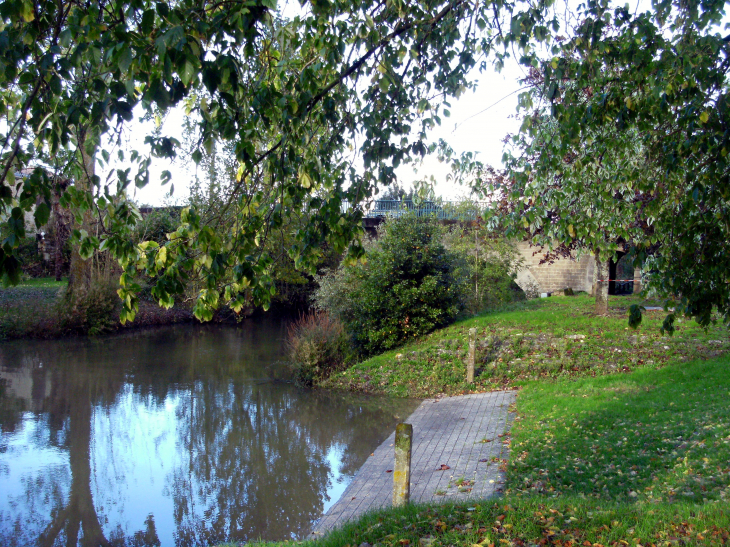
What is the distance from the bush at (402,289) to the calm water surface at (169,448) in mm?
2848

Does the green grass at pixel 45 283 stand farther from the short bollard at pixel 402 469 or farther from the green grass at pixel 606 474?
the short bollard at pixel 402 469

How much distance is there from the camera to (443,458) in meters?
8.59

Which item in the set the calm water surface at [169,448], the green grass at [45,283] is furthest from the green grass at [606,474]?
the green grass at [45,283]

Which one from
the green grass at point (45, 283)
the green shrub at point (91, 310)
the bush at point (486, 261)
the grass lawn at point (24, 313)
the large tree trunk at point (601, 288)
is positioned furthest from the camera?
the green grass at point (45, 283)

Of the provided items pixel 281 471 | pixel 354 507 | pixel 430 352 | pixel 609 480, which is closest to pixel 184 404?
pixel 281 471

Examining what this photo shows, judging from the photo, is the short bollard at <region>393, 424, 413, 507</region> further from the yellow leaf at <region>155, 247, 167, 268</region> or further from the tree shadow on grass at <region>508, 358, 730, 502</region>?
the yellow leaf at <region>155, 247, 167, 268</region>

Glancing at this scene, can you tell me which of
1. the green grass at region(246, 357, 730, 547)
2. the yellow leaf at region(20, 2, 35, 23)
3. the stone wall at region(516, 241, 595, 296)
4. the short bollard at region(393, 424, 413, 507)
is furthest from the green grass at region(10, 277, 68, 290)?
the yellow leaf at region(20, 2, 35, 23)

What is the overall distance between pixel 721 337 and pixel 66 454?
14.6 metres

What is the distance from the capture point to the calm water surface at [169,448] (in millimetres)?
7367

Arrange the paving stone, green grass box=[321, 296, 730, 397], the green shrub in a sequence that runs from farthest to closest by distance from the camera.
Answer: the green shrub → green grass box=[321, 296, 730, 397] → the paving stone

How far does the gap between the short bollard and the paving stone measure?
24cm

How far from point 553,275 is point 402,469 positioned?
21.4 metres

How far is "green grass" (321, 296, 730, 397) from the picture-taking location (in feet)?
43.5

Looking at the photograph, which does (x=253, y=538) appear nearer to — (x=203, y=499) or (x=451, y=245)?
(x=203, y=499)
